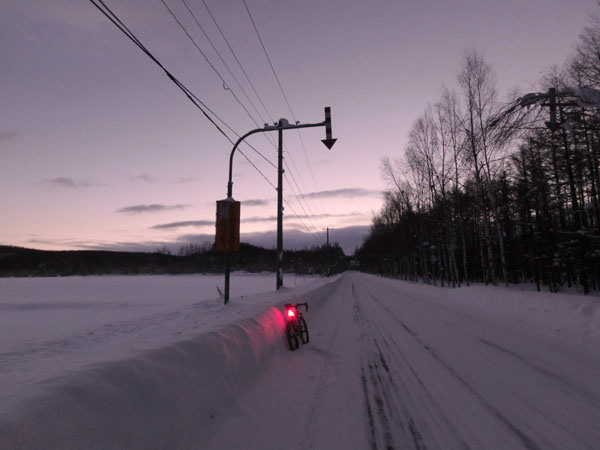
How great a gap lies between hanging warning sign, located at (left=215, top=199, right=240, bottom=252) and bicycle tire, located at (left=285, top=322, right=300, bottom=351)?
6729 mm

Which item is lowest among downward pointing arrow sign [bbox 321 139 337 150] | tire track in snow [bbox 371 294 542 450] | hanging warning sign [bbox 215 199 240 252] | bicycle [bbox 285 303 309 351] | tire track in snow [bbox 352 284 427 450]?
tire track in snow [bbox 352 284 427 450]

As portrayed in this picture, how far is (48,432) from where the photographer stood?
7.23 ft

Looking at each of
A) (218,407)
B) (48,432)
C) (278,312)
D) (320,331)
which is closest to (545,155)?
(320,331)

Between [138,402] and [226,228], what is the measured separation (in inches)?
416

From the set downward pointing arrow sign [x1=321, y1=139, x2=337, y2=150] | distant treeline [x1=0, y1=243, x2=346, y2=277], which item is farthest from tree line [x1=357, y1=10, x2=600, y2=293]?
distant treeline [x1=0, y1=243, x2=346, y2=277]

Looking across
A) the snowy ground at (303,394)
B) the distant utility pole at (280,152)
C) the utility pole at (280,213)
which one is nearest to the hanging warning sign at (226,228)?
the distant utility pole at (280,152)

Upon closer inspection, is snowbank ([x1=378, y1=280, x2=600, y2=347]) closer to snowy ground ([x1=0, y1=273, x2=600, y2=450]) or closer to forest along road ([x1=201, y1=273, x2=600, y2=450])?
snowy ground ([x1=0, y1=273, x2=600, y2=450])

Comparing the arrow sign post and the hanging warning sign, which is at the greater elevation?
the arrow sign post

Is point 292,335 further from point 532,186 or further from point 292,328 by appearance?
point 532,186

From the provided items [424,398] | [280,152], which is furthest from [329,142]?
[280,152]

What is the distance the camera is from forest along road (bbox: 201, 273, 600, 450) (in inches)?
127

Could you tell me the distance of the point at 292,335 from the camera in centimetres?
700

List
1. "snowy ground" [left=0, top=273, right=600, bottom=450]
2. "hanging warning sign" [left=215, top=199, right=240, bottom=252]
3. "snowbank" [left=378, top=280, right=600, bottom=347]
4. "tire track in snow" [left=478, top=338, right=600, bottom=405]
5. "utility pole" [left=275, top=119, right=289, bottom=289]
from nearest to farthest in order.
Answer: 1. "snowy ground" [left=0, top=273, right=600, bottom=450]
2. "tire track in snow" [left=478, top=338, right=600, bottom=405]
3. "snowbank" [left=378, top=280, right=600, bottom=347]
4. "hanging warning sign" [left=215, top=199, right=240, bottom=252]
5. "utility pole" [left=275, top=119, right=289, bottom=289]

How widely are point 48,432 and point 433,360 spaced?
581 centimetres
